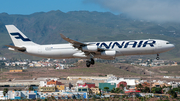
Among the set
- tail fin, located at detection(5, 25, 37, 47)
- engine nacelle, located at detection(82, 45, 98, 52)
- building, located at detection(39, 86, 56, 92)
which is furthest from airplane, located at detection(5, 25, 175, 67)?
building, located at detection(39, 86, 56, 92)

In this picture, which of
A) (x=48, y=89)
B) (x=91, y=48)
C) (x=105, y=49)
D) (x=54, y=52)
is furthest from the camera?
(x=48, y=89)

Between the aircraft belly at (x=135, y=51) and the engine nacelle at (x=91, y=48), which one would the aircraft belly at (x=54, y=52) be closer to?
the engine nacelle at (x=91, y=48)

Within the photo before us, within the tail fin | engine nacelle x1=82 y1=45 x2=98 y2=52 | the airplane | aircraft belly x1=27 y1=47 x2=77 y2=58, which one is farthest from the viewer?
the tail fin

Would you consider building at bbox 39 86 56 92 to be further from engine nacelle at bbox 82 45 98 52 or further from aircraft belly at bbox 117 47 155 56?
aircraft belly at bbox 117 47 155 56

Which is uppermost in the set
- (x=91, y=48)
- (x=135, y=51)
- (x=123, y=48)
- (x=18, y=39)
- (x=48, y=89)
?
(x=18, y=39)

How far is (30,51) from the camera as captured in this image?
74625 mm

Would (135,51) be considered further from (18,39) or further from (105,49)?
(18,39)

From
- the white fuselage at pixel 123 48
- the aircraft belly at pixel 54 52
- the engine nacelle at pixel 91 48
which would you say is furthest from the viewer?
the aircraft belly at pixel 54 52

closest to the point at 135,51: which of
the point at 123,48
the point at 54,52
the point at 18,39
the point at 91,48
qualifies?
the point at 123,48

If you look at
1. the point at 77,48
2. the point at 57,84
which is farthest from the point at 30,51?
the point at 57,84

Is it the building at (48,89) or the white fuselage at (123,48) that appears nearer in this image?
the white fuselage at (123,48)

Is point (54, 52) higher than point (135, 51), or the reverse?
point (54, 52)

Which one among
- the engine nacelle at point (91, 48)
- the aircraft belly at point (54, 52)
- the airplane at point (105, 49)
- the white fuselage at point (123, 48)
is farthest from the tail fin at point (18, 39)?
the engine nacelle at point (91, 48)

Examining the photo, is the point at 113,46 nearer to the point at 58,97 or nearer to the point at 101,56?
the point at 101,56
